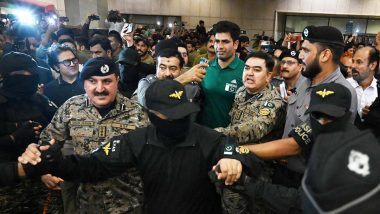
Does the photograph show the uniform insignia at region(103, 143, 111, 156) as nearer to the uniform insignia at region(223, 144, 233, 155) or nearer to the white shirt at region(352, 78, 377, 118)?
the uniform insignia at region(223, 144, 233, 155)

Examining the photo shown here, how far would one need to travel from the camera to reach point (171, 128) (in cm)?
175

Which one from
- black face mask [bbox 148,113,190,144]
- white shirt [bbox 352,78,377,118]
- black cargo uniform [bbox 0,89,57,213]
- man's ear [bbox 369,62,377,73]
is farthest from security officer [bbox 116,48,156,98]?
man's ear [bbox 369,62,377,73]

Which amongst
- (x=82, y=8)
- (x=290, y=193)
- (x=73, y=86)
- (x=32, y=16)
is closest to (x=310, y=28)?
(x=290, y=193)

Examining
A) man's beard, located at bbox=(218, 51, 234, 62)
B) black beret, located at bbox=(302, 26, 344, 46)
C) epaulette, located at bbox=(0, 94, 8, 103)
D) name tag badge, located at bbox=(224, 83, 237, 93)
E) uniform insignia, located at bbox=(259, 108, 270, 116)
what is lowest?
uniform insignia, located at bbox=(259, 108, 270, 116)

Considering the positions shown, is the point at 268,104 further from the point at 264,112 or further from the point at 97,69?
the point at 97,69

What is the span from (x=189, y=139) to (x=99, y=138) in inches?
33.5

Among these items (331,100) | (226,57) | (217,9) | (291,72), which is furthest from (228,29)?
(217,9)

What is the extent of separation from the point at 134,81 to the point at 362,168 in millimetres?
3357

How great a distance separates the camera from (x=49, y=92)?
11.4ft

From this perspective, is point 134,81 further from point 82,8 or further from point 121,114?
point 82,8

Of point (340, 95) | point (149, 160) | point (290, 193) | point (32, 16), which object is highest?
point (32, 16)

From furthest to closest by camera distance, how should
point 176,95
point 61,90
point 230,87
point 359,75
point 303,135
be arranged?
point 359,75, point 61,90, point 230,87, point 303,135, point 176,95

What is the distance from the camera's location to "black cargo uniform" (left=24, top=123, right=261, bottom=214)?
5.91 ft

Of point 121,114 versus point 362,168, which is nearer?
point 362,168
